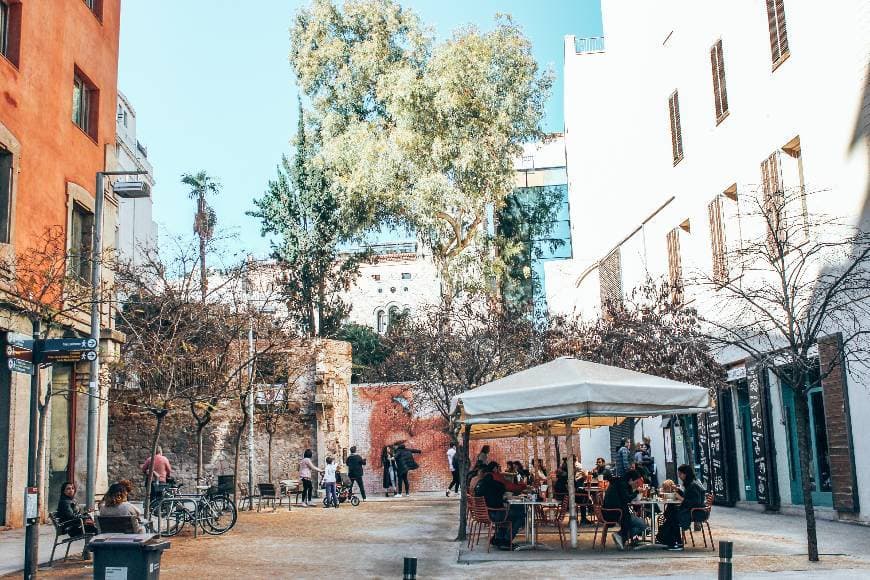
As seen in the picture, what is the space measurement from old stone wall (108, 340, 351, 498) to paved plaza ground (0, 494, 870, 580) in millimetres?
15802

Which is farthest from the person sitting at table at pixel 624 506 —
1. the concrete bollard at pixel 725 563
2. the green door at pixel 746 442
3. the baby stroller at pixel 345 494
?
the baby stroller at pixel 345 494

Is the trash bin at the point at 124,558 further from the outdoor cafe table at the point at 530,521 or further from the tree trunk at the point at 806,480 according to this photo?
the tree trunk at the point at 806,480

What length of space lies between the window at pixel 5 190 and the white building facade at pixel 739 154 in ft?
46.1

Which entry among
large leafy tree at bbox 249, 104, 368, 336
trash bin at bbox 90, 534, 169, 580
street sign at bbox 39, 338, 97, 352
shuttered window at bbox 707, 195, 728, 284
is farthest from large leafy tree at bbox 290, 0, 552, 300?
trash bin at bbox 90, 534, 169, 580

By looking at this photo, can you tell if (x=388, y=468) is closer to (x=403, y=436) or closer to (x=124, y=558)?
(x=403, y=436)

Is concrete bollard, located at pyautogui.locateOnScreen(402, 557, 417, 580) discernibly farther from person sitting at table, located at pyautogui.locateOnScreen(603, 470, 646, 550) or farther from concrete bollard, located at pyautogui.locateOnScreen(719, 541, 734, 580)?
person sitting at table, located at pyautogui.locateOnScreen(603, 470, 646, 550)

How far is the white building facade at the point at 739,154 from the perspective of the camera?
59.2 ft

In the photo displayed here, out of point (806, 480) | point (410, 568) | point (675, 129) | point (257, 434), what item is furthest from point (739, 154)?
point (257, 434)

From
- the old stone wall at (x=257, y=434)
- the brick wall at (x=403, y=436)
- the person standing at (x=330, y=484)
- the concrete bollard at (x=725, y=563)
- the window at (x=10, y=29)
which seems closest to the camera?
the concrete bollard at (x=725, y=563)

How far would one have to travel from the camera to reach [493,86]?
3700 centimetres

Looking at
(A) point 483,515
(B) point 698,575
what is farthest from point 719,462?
(B) point 698,575

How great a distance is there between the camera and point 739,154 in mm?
23062

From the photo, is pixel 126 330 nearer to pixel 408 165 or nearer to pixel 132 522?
pixel 408 165

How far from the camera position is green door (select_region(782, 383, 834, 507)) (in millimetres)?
19812
